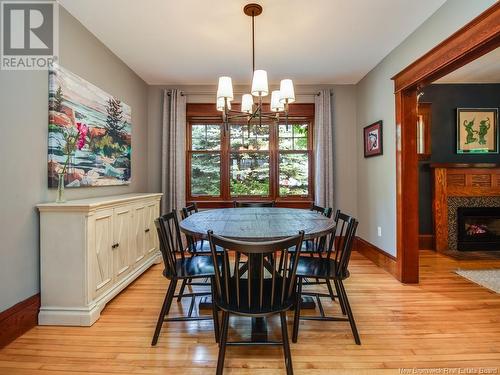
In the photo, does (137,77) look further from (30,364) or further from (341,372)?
(341,372)

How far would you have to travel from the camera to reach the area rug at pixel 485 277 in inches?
113

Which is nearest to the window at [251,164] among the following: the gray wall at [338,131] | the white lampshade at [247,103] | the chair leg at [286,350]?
the gray wall at [338,131]

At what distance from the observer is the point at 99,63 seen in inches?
116

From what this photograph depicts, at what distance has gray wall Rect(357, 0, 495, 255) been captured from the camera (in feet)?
7.51

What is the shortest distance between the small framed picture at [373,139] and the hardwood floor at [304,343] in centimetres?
177

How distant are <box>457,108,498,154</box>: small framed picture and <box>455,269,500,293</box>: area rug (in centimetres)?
194

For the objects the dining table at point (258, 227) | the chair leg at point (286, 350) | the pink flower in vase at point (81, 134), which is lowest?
the chair leg at point (286, 350)

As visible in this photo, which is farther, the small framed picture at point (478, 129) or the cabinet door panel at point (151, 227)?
the small framed picture at point (478, 129)

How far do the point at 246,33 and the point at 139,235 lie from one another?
7.90ft

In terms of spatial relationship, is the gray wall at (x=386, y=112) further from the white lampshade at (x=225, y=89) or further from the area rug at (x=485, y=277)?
the white lampshade at (x=225, y=89)

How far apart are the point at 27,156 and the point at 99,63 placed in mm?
1387

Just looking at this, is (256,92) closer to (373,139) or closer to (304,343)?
(304,343)

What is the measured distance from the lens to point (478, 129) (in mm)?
4340

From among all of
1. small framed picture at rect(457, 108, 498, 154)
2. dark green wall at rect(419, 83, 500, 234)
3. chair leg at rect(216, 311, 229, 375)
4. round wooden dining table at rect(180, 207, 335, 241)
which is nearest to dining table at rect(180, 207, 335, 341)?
round wooden dining table at rect(180, 207, 335, 241)
